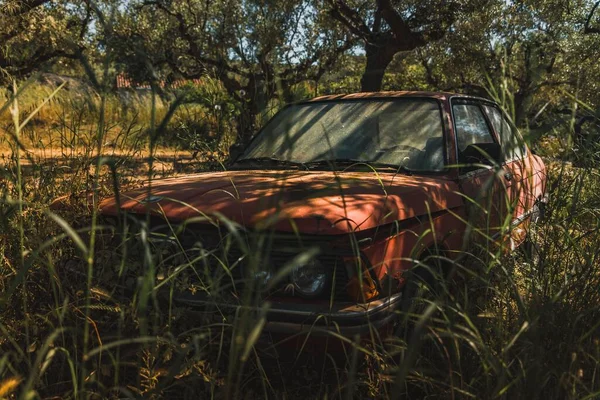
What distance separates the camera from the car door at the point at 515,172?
212 cm

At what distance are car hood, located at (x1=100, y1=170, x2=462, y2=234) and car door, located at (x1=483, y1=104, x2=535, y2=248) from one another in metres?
0.35

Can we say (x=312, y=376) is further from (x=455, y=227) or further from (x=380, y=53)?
(x=380, y=53)

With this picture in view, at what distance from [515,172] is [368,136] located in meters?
1.00

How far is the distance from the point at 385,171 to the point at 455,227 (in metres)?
0.53

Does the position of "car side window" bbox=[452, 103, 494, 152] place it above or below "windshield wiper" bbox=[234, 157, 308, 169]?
above

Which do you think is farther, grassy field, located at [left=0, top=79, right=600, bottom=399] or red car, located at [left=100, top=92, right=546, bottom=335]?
red car, located at [left=100, top=92, right=546, bottom=335]

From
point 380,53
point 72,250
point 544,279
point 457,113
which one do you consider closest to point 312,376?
point 544,279

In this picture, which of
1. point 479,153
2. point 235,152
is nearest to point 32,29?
point 235,152

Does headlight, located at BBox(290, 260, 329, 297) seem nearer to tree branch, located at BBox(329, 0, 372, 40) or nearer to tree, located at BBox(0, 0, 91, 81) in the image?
tree, located at BBox(0, 0, 91, 81)

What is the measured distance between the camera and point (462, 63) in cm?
1648

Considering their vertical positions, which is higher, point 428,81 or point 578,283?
point 428,81

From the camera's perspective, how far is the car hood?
229 cm

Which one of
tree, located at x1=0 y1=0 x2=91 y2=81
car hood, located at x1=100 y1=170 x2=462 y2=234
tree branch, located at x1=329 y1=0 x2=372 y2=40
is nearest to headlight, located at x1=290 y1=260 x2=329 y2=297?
car hood, located at x1=100 y1=170 x2=462 y2=234

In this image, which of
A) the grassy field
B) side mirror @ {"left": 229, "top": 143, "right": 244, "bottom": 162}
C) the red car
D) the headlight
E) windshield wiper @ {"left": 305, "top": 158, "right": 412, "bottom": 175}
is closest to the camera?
the grassy field
